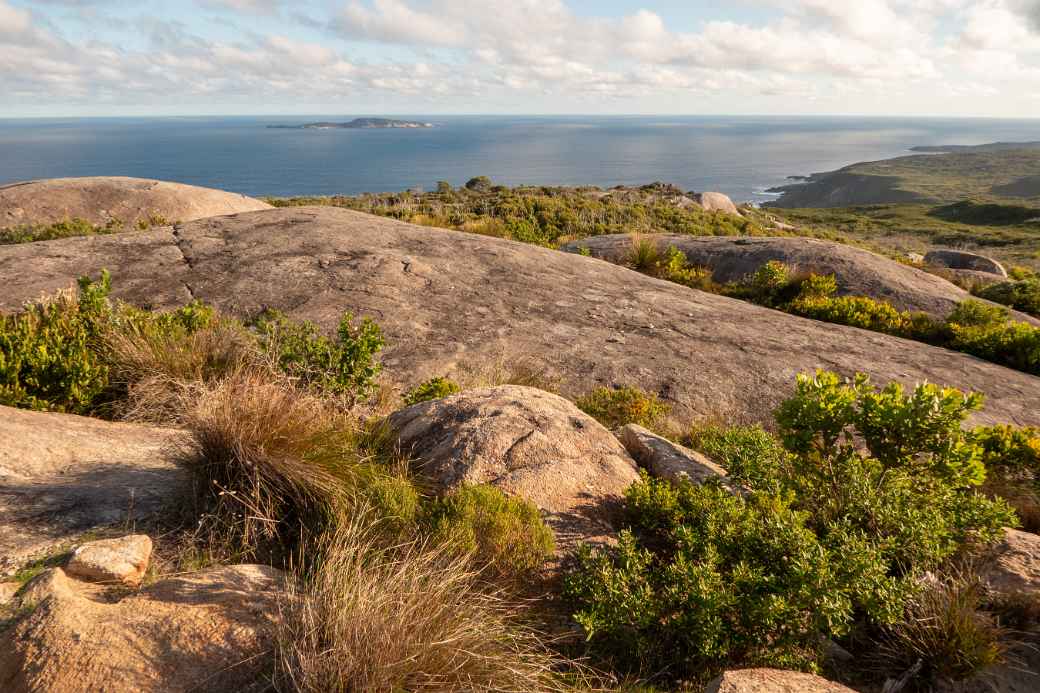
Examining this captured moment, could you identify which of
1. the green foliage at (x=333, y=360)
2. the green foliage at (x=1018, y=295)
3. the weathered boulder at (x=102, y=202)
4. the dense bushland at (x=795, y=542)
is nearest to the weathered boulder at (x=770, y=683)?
the dense bushland at (x=795, y=542)

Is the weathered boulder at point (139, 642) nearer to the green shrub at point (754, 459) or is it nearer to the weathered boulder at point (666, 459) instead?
the weathered boulder at point (666, 459)

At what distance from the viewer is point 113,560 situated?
335 cm

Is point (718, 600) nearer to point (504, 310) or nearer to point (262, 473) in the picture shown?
point (262, 473)

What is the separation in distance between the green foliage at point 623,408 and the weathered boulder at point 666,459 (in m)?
1.08

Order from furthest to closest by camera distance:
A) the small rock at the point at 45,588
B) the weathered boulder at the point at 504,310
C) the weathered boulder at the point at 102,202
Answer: the weathered boulder at the point at 102,202
the weathered boulder at the point at 504,310
the small rock at the point at 45,588

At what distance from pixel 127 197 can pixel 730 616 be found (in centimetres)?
2163

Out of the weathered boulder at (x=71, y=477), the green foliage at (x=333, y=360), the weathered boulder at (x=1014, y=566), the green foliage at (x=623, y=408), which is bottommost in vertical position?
the weathered boulder at (x=1014, y=566)

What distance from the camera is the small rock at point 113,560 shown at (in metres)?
3.29

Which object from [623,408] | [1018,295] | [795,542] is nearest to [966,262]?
[1018,295]

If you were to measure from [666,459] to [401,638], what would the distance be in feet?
10.4

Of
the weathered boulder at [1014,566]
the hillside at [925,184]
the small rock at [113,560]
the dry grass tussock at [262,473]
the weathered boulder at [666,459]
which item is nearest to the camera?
the small rock at [113,560]

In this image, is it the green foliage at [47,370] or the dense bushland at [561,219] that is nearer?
the green foliage at [47,370]

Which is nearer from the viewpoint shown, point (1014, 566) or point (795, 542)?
point (795, 542)

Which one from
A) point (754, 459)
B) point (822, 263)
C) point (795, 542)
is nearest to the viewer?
point (795, 542)
